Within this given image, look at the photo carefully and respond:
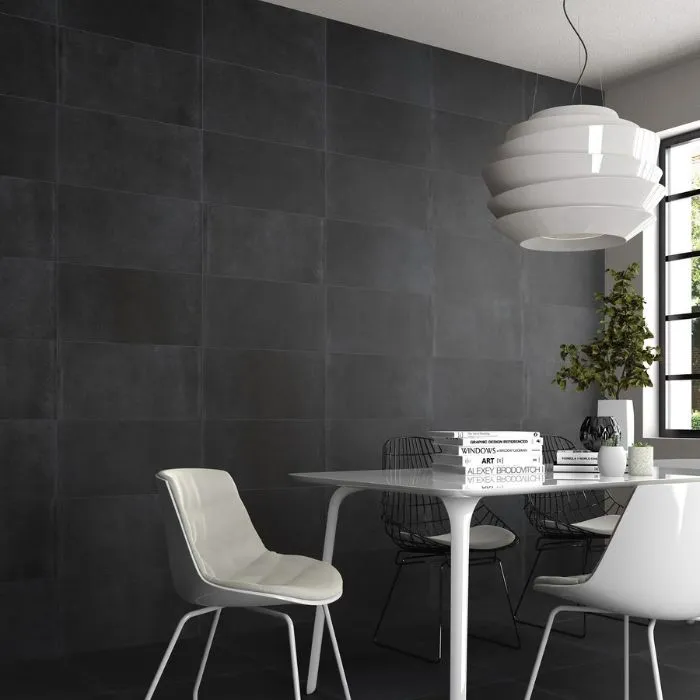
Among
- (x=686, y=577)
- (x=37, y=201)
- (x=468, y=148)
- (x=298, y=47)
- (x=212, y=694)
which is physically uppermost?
(x=298, y=47)

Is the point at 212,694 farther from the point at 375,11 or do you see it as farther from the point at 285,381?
the point at 375,11

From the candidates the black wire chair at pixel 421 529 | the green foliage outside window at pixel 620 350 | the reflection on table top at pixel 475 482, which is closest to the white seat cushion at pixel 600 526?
the black wire chair at pixel 421 529

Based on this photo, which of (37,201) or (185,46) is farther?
(185,46)

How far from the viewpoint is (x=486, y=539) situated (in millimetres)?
4160

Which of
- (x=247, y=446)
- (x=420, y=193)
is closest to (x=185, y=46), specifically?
(x=420, y=193)

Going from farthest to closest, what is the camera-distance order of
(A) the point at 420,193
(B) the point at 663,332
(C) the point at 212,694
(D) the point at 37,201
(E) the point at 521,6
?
(B) the point at 663,332 < (A) the point at 420,193 < (E) the point at 521,6 < (D) the point at 37,201 < (C) the point at 212,694

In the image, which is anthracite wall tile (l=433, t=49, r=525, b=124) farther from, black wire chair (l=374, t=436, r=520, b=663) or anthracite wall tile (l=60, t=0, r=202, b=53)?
black wire chair (l=374, t=436, r=520, b=663)

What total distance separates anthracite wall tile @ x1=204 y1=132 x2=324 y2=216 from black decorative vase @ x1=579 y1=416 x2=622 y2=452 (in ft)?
5.68

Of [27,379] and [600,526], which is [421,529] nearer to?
[600,526]

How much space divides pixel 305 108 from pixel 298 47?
30cm

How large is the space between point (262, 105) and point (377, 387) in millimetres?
1504

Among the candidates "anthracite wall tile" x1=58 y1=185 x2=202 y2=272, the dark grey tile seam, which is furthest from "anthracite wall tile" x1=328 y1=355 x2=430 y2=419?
"anthracite wall tile" x1=58 y1=185 x2=202 y2=272

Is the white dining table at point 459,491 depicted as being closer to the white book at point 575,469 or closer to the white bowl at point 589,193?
the white book at point 575,469

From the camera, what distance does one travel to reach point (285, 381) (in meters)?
4.55
